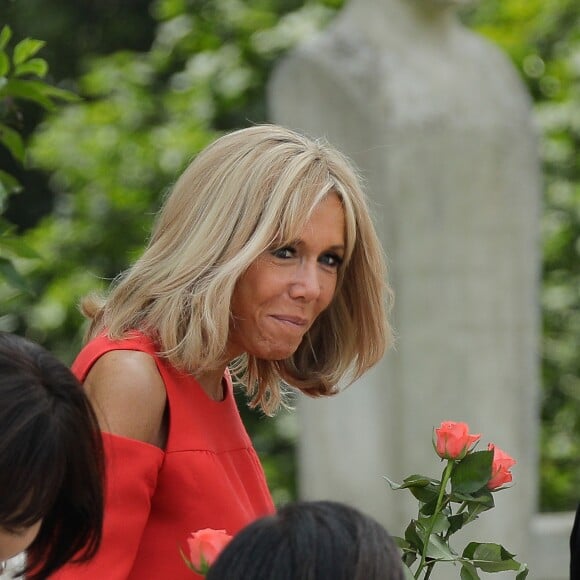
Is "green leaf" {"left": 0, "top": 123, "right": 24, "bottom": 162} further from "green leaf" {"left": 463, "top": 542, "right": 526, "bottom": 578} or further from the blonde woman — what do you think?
"green leaf" {"left": 463, "top": 542, "right": 526, "bottom": 578}

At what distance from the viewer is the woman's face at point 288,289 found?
242 centimetres

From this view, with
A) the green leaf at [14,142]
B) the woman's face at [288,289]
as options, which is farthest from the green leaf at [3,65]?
the woman's face at [288,289]

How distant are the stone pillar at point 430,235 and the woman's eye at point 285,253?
11.4 ft

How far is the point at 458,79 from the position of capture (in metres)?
6.15

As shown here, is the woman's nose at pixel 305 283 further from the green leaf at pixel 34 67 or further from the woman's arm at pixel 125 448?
the green leaf at pixel 34 67

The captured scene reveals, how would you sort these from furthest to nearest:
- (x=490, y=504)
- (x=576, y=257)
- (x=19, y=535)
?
(x=576, y=257), (x=490, y=504), (x=19, y=535)

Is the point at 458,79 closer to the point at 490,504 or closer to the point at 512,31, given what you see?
the point at 512,31

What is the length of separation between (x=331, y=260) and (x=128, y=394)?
0.44 meters

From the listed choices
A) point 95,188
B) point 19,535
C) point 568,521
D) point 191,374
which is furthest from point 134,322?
point 95,188

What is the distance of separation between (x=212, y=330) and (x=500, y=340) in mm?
3901

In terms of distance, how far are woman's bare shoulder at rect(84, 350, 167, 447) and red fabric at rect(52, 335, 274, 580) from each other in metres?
0.02

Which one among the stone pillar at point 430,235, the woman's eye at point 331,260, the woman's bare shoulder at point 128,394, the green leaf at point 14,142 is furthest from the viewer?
the stone pillar at point 430,235

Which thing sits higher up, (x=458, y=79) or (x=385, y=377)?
(x=458, y=79)

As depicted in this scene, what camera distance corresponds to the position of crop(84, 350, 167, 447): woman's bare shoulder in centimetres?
225
